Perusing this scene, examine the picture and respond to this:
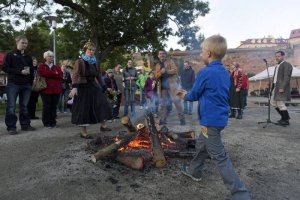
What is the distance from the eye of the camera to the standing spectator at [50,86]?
786cm

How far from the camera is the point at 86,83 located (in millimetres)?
6258

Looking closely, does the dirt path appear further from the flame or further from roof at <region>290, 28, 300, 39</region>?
roof at <region>290, 28, 300, 39</region>

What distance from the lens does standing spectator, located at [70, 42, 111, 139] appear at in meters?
6.16

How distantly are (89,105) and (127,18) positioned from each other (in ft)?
30.3

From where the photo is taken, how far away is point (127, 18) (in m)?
14.5

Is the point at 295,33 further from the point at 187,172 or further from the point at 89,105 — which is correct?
the point at 187,172

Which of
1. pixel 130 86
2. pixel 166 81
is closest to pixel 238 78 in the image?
pixel 166 81

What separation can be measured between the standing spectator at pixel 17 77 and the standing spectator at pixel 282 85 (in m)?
6.76

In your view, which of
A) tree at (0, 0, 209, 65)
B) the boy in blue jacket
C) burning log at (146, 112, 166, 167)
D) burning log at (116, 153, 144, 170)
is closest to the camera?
the boy in blue jacket

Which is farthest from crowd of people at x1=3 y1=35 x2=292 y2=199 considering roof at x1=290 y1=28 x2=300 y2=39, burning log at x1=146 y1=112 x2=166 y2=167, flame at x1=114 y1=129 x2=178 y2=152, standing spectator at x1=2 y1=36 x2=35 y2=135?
roof at x1=290 y1=28 x2=300 y2=39

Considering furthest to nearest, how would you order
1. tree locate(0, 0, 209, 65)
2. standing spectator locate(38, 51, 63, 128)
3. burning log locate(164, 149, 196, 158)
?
tree locate(0, 0, 209, 65) < standing spectator locate(38, 51, 63, 128) < burning log locate(164, 149, 196, 158)

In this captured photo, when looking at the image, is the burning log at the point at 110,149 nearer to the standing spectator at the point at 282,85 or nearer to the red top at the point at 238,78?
the standing spectator at the point at 282,85

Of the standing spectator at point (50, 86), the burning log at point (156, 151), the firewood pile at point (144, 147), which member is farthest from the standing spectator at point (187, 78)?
the burning log at point (156, 151)

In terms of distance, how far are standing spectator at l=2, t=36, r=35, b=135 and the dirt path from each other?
0.99 m
